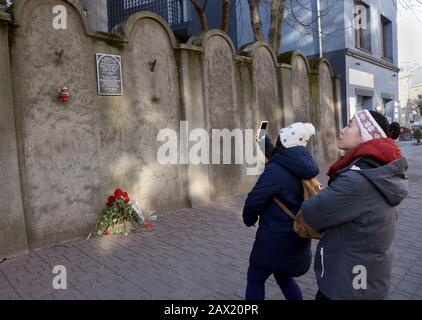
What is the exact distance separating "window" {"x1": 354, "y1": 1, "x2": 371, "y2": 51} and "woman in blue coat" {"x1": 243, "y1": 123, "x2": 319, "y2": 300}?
1562 cm

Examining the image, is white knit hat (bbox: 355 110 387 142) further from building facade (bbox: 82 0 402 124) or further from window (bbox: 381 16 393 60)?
window (bbox: 381 16 393 60)

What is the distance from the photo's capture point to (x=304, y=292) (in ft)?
12.5

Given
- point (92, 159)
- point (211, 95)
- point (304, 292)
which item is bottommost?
point (304, 292)

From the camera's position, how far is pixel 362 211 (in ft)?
7.04

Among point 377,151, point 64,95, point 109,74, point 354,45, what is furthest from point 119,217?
point 354,45

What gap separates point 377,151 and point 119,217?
467cm

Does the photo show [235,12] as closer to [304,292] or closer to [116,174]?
[116,174]

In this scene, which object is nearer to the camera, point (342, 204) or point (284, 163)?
point (342, 204)

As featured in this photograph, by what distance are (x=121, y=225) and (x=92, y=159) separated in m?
1.12

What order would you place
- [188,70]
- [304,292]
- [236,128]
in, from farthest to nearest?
1. [236,128]
2. [188,70]
3. [304,292]

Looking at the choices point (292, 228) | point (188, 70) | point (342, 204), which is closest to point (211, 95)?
point (188, 70)

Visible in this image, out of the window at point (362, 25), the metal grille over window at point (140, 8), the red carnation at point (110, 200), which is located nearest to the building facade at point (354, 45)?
the window at point (362, 25)

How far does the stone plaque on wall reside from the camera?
242 inches

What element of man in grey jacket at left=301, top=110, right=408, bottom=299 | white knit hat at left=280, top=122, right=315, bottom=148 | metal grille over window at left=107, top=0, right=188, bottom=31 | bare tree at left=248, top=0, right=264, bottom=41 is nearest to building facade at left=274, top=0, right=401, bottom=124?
bare tree at left=248, top=0, right=264, bottom=41
